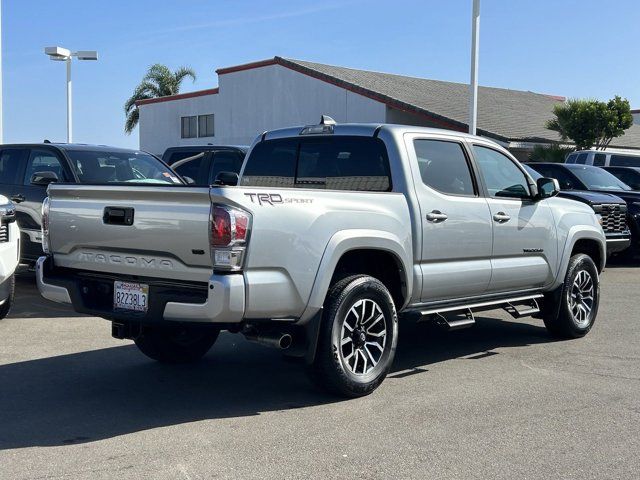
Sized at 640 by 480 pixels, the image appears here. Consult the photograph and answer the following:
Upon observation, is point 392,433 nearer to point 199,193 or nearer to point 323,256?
point 323,256

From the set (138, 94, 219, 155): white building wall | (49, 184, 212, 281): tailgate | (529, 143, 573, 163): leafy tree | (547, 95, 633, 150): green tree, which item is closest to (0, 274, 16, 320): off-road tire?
(49, 184, 212, 281): tailgate

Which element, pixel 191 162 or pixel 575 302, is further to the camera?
pixel 191 162

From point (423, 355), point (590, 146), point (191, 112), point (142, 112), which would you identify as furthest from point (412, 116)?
point (423, 355)

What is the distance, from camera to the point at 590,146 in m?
31.6

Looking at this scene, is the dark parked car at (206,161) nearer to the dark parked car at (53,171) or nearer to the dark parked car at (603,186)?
the dark parked car at (53,171)

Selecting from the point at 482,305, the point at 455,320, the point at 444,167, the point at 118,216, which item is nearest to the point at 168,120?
the point at 444,167

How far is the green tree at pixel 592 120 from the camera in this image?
101ft

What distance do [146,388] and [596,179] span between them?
11.9 meters

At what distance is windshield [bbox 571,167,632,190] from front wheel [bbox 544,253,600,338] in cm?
746

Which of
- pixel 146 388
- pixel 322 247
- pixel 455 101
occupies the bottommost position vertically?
pixel 146 388

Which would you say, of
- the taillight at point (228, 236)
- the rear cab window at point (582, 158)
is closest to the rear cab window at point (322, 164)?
the taillight at point (228, 236)

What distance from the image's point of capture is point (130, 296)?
554cm

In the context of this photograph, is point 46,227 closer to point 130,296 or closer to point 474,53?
point 130,296

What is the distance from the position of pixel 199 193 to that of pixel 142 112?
135 feet
